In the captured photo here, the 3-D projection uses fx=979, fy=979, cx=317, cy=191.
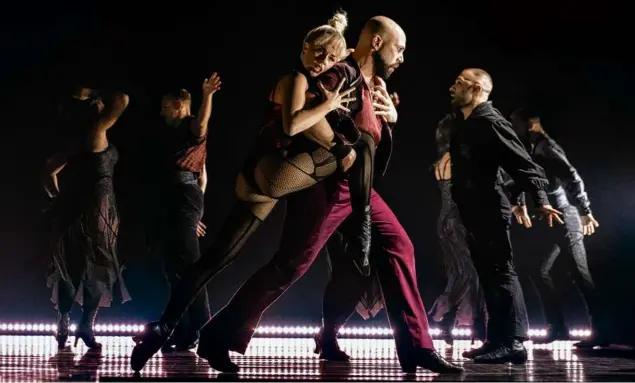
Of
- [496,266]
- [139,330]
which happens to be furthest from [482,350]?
[139,330]

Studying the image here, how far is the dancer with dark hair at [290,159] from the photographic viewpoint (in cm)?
391

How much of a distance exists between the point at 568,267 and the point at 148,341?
3947 mm

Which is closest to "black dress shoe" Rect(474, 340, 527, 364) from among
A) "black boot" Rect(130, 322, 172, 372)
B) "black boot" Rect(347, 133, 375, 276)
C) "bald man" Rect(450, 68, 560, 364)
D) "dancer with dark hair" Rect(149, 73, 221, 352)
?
"bald man" Rect(450, 68, 560, 364)

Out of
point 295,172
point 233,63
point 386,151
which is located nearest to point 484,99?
point 386,151

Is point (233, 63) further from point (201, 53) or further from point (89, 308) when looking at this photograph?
point (89, 308)

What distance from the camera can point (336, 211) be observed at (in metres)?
4.09

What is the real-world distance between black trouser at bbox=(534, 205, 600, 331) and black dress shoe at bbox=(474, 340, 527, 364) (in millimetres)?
1909

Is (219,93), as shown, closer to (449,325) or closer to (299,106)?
(449,325)

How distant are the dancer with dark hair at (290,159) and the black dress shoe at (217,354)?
2 cm

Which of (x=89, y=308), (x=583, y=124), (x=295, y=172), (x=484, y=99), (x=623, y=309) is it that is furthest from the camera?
(x=583, y=124)

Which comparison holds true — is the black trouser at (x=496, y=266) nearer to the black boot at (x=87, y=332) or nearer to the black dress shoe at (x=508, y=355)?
the black dress shoe at (x=508, y=355)

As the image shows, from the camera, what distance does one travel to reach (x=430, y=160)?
24.4 feet

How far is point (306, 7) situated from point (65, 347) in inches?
123

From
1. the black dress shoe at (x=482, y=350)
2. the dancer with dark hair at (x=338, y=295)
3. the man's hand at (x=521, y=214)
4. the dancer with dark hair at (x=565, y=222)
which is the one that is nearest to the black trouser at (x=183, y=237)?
the dancer with dark hair at (x=338, y=295)
